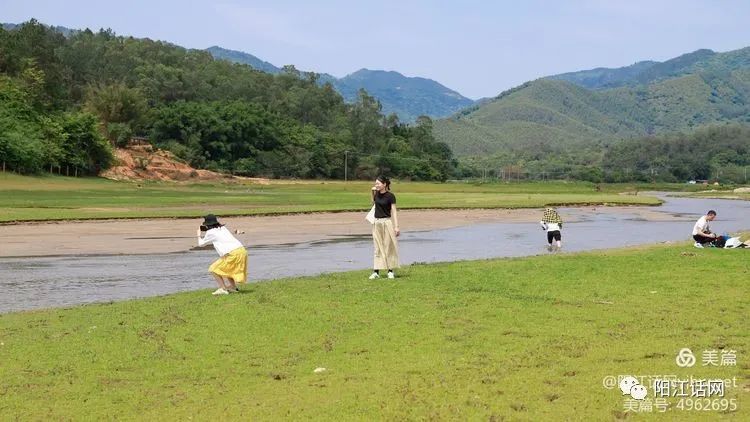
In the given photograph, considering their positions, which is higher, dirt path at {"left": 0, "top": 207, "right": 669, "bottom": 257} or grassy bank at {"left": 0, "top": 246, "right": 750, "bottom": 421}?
grassy bank at {"left": 0, "top": 246, "right": 750, "bottom": 421}

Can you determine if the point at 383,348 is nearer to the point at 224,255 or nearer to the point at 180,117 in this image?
the point at 224,255

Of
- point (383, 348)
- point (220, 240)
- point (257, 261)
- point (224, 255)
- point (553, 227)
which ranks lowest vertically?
point (257, 261)

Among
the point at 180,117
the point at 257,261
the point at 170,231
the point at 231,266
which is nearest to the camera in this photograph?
the point at 231,266

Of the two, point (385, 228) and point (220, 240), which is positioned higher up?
point (385, 228)

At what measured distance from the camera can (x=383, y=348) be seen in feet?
37.8

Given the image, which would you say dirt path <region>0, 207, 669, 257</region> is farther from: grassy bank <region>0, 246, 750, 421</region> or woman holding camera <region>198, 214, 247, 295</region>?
grassy bank <region>0, 246, 750, 421</region>

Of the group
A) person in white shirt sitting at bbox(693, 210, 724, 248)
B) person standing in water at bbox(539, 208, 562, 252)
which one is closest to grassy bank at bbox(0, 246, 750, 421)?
person in white shirt sitting at bbox(693, 210, 724, 248)

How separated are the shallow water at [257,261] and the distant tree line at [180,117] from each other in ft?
207

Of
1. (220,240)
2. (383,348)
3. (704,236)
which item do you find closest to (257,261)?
(220,240)

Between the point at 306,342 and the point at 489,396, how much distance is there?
12.9 ft

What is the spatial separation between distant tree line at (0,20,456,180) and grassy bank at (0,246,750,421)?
7912 centimetres

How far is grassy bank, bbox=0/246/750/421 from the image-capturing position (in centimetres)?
901

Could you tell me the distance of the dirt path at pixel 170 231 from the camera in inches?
1281

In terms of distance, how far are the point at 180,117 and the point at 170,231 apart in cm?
9729
